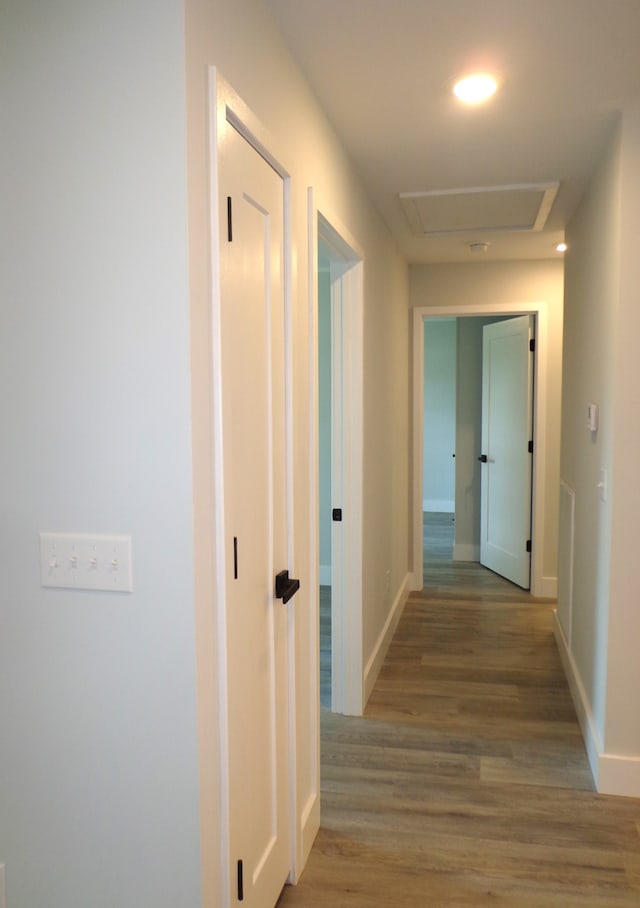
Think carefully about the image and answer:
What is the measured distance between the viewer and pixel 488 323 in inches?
252

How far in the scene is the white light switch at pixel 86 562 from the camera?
1.43 metres

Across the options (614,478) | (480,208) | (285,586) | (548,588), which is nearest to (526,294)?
(480,208)

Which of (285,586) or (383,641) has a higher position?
(285,586)

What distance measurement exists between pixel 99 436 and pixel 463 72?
161 centimetres

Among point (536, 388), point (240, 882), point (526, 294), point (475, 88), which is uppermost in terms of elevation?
point (475, 88)

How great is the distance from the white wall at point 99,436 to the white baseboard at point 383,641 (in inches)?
81.2

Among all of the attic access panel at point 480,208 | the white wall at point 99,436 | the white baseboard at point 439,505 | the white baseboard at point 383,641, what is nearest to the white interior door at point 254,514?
the white wall at point 99,436

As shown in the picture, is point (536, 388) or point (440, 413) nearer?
point (536, 388)

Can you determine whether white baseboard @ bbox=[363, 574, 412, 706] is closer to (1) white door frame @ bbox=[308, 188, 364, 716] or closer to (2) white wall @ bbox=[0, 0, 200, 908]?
(1) white door frame @ bbox=[308, 188, 364, 716]

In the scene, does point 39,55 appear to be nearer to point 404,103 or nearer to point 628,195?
point 404,103

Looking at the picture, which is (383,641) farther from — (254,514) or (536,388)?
(254,514)

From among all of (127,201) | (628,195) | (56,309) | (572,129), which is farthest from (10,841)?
(572,129)

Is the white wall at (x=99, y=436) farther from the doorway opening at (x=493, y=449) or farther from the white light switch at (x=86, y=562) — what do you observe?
the doorway opening at (x=493, y=449)

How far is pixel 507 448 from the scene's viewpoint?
221 inches
